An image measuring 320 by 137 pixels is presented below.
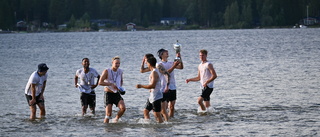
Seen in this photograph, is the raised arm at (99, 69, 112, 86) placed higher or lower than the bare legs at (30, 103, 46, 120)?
higher

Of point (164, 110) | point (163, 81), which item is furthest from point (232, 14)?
point (163, 81)

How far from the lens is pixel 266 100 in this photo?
21.2 metres

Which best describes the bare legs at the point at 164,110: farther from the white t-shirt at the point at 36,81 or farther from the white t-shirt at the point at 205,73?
the white t-shirt at the point at 36,81

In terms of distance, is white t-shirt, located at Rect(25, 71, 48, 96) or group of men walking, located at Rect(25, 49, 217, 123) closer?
group of men walking, located at Rect(25, 49, 217, 123)

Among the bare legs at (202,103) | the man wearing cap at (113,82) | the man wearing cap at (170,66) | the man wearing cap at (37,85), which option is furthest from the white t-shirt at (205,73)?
the man wearing cap at (37,85)

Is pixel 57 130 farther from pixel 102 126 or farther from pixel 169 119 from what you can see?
pixel 169 119

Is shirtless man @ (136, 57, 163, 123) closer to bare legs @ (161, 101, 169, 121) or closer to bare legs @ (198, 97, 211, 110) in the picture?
bare legs @ (161, 101, 169, 121)

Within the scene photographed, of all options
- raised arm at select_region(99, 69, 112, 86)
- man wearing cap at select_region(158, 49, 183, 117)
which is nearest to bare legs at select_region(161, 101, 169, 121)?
man wearing cap at select_region(158, 49, 183, 117)

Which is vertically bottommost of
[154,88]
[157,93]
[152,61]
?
[157,93]

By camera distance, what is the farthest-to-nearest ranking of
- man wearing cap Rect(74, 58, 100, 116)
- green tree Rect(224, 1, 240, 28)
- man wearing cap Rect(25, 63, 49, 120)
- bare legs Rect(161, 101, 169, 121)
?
green tree Rect(224, 1, 240, 28) → man wearing cap Rect(74, 58, 100, 116) → man wearing cap Rect(25, 63, 49, 120) → bare legs Rect(161, 101, 169, 121)

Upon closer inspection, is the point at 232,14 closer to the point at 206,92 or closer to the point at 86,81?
the point at 206,92

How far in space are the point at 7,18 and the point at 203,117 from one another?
18750 centimetres

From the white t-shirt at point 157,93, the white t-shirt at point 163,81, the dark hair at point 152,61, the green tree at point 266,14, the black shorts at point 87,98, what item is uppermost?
the green tree at point 266,14

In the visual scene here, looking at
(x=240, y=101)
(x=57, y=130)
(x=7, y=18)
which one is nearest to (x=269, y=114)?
(x=240, y=101)
